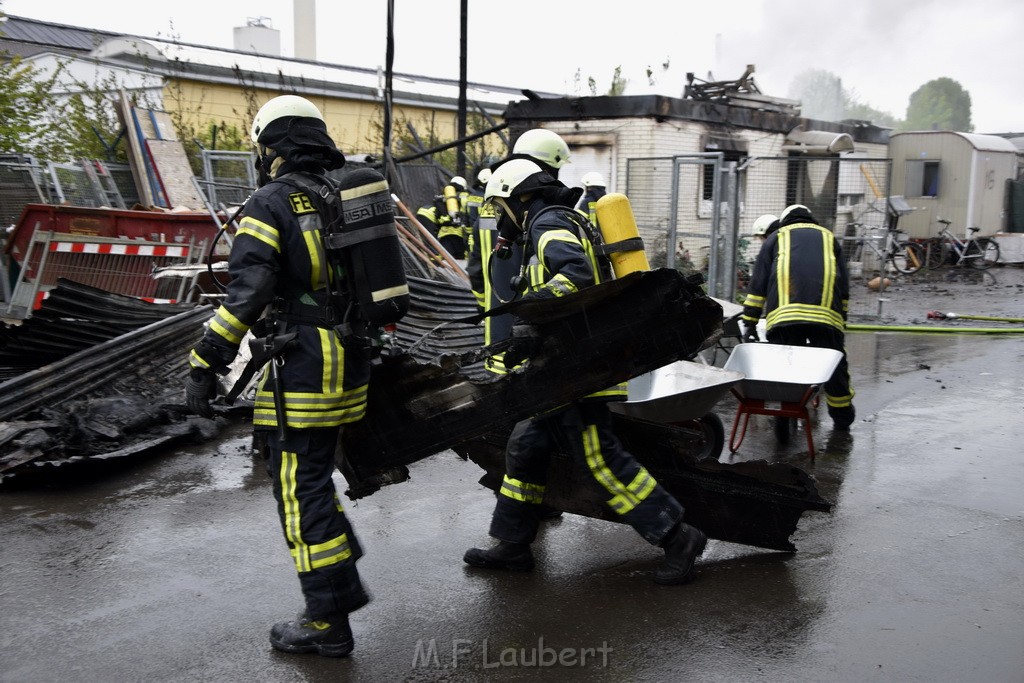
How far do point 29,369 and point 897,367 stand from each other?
808cm

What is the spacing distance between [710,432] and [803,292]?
1.34 metres

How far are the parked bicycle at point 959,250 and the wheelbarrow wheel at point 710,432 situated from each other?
1609 cm

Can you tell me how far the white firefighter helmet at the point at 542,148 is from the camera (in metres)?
4.76

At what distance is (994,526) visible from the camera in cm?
495

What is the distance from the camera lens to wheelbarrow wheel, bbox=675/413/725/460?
5.91m

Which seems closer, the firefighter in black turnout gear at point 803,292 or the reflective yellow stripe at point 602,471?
the reflective yellow stripe at point 602,471

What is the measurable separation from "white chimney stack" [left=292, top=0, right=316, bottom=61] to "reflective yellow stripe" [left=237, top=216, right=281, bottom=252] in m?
27.4

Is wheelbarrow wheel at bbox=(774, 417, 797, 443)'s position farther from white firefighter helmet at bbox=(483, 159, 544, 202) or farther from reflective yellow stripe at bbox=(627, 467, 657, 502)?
white firefighter helmet at bbox=(483, 159, 544, 202)

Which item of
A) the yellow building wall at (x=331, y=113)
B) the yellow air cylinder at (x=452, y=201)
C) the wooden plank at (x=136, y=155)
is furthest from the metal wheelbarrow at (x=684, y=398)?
the yellow building wall at (x=331, y=113)

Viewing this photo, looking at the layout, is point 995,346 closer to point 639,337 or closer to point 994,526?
point 994,526

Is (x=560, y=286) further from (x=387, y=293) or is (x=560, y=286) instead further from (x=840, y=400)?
(x=840, y=400)

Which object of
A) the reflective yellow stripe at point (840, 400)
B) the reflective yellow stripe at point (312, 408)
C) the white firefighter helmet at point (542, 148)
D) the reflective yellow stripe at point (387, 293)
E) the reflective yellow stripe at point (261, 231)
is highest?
the white firefighter helmet at point (542, 148)

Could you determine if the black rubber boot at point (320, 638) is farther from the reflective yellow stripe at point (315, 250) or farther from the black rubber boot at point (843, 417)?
the black rubber boot at point (843, 417)

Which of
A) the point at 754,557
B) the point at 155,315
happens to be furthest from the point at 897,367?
the point at 155,315
